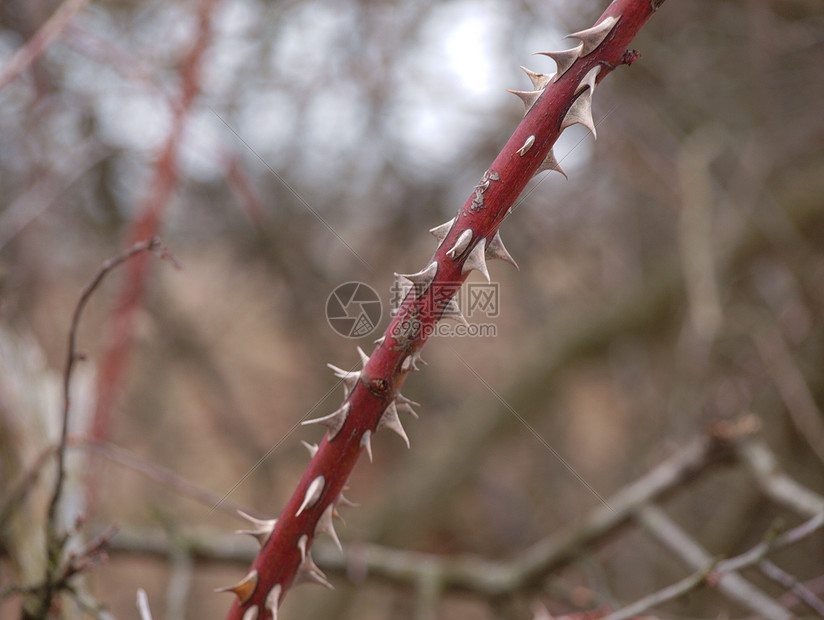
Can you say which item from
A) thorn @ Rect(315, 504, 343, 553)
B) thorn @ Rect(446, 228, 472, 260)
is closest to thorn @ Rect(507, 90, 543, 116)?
thorn @ Rect(446, 228, 472, 260)

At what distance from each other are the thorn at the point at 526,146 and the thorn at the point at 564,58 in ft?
0.16

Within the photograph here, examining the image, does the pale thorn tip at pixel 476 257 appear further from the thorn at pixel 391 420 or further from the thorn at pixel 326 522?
the thorn at pixel 326 522

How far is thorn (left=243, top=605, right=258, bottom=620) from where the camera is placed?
1.74 ft

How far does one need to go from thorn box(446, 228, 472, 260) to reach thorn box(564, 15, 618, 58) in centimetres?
15

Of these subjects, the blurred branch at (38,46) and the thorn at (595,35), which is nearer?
the thorn at (595,35)

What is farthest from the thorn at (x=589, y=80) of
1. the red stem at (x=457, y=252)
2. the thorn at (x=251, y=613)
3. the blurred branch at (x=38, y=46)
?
the blurred branch at (x=38, y=46)

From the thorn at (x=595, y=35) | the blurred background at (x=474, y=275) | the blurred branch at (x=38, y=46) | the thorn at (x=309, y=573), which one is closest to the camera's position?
the thorn at (x=595, y=35)

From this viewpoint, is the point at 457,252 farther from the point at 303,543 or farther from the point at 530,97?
the point at 303,543

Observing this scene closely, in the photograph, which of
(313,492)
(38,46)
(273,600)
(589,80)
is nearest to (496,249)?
(589,80)

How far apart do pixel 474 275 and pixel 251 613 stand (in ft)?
6.68

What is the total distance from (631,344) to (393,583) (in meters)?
1.65

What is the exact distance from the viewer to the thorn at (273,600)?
1.71 feet

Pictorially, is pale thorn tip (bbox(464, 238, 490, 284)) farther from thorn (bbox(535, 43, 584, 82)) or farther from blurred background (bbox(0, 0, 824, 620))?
blurred background (bbox(0, 0, 824, 620))

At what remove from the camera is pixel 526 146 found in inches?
17.9
